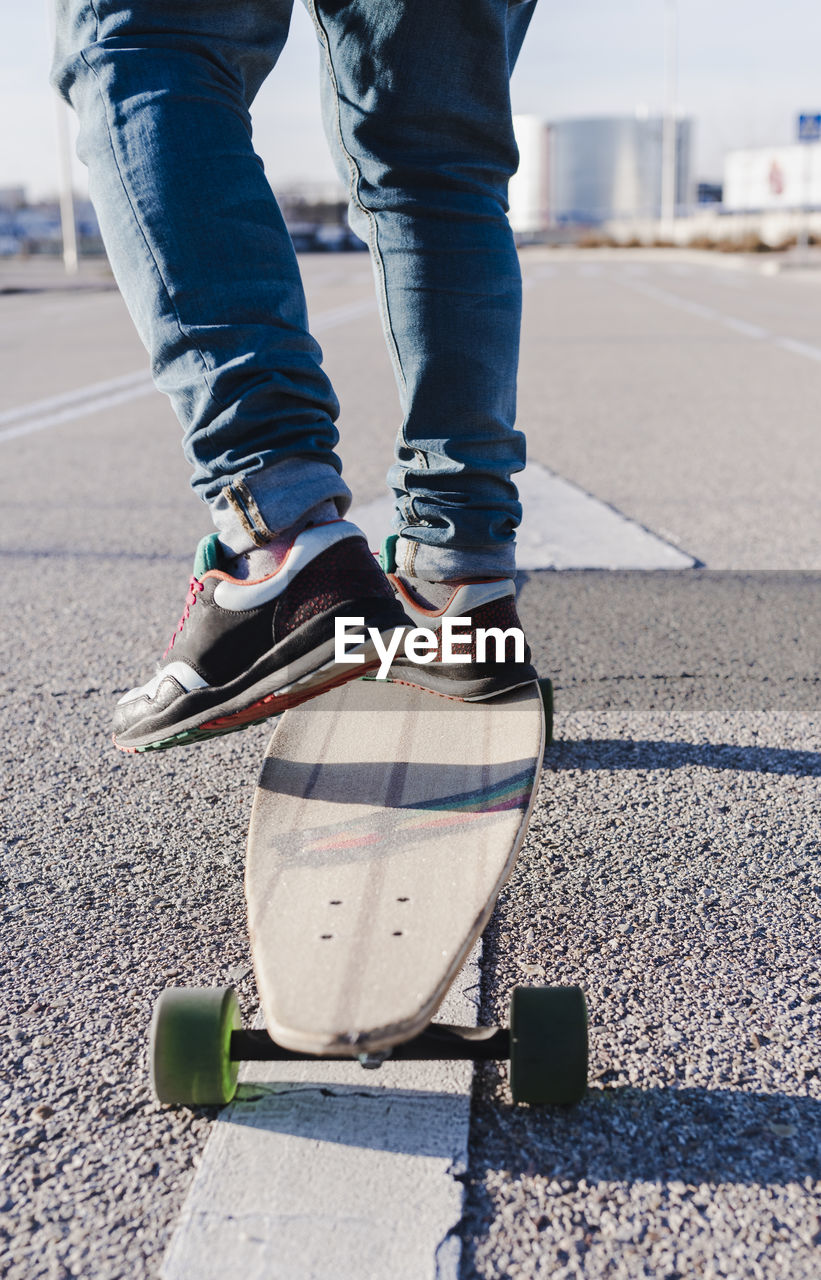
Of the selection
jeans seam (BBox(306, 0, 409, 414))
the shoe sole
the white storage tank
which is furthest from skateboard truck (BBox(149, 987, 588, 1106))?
the white storage tank

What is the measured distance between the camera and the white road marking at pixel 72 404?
559cm

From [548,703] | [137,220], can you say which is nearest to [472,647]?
[548,703]

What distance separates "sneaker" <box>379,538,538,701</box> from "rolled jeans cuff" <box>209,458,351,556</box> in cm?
28

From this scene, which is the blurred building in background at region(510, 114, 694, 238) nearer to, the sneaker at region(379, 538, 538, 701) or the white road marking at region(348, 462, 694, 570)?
the white road marking at region(348, 462, 694, 570)

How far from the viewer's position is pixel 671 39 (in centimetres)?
6512

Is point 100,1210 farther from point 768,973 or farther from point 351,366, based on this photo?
point 351,366

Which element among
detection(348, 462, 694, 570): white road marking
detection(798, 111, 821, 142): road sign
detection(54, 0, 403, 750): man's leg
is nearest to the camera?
detection(54, 0, 403, 750): man's leg

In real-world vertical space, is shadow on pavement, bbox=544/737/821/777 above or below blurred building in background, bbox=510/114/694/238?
above

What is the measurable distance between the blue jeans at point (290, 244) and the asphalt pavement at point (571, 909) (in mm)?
428

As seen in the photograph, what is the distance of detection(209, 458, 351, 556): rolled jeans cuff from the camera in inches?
55.0

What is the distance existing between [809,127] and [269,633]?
27227 mm

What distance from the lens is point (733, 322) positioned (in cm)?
1169

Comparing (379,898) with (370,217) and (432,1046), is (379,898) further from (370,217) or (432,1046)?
(370,217)

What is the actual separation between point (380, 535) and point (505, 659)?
158cm
